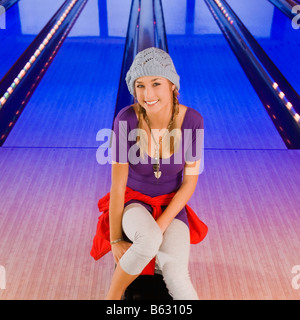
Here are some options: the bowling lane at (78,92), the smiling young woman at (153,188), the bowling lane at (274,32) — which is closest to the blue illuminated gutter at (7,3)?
the bowling lane at (78,92)

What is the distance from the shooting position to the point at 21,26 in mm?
3523

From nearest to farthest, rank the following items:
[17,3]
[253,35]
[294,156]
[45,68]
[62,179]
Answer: [62,179] → [294,156] → [45,68] → [253,35] → [17,3]

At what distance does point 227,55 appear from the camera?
3.04 metres

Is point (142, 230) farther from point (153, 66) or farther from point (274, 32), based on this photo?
point (274, 32)

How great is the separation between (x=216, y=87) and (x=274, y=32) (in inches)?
46.3

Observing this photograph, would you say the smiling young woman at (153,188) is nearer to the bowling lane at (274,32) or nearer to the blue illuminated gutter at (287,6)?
the bowling lane at (274,32)

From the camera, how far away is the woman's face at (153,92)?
1.12 meters

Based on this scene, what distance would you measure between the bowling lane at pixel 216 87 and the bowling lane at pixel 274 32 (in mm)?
301

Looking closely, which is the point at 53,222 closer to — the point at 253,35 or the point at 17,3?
the point at 253,35

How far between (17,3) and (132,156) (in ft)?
11.6

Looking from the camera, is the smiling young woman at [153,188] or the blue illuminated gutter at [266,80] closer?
the smiling young woman at [153,188]

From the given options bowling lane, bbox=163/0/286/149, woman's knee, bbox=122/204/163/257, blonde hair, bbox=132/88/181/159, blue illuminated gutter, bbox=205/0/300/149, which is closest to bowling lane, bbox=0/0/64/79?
bowling lane, bbox=163/0/286/149
